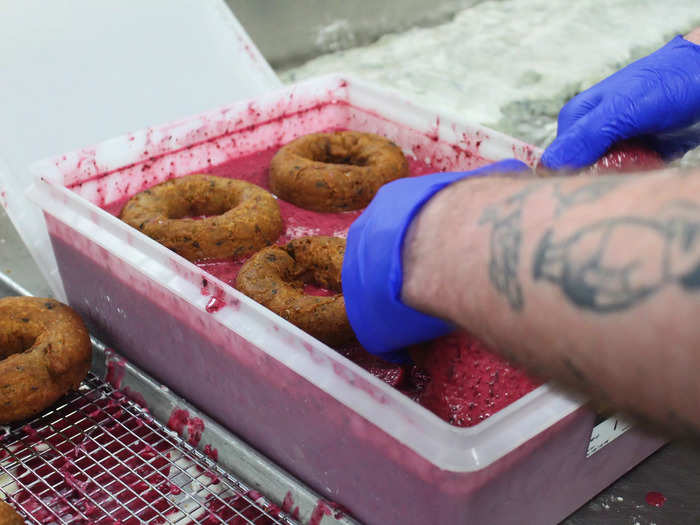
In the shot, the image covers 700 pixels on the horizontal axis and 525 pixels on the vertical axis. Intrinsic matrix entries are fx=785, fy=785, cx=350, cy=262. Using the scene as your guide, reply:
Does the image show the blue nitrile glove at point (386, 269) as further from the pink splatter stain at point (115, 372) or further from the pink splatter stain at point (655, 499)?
the pink splatter stain at point (115, 372)

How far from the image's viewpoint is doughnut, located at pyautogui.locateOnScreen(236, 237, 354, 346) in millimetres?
1436

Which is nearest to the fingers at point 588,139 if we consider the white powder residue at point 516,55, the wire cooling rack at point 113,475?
the wire cooling rack at point 113,475

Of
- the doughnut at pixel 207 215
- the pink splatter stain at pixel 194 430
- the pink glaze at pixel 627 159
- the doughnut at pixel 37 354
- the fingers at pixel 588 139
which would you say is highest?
the fingers at pixel 588 139

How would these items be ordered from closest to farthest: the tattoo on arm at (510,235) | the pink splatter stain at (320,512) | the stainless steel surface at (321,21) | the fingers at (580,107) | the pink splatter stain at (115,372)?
1. the tattoo on arm at (510,235)
2. the pink splatter stain at (320,512)
3. the fingers at (580,107)
4. the pink splatter stain at (115,372)
5. the stainless steel surface at (321,21)

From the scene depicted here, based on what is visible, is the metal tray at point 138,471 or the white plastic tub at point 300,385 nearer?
→ the white plastic tub at point 300,385

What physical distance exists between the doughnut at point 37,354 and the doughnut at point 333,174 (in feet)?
1.95

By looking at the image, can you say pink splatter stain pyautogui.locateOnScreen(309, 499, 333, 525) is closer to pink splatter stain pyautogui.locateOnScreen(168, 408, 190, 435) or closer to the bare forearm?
pink splatter stain pyautogui.locateOnScreen(168, 408, 190, 435)

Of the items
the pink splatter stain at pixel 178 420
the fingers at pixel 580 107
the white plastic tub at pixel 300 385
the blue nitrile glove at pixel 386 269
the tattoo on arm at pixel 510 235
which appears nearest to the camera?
the tattoo on arm at pixel 510 235

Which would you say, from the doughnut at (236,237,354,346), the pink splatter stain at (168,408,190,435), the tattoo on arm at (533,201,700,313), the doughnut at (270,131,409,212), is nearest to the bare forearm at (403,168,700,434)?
the tattoo on arm at (533,201,700,313)

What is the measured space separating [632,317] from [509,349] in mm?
139

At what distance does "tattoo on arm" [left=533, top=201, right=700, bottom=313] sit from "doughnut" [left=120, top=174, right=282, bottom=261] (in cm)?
111

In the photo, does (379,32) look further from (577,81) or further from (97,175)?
(97,175)

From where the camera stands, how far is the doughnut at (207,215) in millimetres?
1711

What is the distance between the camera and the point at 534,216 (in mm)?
728
